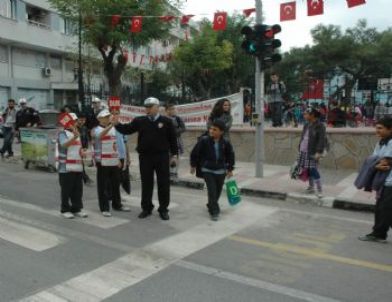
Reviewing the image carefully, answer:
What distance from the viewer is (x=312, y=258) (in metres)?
5.68

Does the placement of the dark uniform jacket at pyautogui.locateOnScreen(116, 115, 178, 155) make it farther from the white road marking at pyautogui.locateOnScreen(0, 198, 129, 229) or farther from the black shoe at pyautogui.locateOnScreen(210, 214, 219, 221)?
the black shoe at pyautogui.locateOnScreen(210, 214, 219, 221)

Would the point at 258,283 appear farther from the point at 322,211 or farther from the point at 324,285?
the point at 322,211

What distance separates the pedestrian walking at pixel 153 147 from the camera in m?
7.44

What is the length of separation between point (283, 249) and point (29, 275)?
286cm

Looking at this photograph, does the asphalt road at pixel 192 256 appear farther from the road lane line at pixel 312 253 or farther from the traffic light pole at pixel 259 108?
the traffic light pole at pixel 259 108

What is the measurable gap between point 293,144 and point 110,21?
11.4 meters

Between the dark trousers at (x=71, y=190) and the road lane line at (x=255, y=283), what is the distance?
2.78 meters

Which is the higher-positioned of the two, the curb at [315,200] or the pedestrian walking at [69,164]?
the pedestrian walking at [69,164]

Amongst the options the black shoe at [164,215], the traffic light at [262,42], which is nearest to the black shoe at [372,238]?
the black shoe at [164,215]

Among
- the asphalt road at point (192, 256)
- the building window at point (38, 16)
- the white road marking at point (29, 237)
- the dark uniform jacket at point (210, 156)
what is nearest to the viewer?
the asphalt road at point (192, 256)

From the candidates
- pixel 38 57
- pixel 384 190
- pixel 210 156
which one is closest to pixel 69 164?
pixel 210 156

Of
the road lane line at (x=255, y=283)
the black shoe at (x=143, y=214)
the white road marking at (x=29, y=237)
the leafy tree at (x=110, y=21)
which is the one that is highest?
the leafy tree at (x=110, y=21)

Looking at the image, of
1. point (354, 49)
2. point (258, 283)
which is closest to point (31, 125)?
point (258, 283)

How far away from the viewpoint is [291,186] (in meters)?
10.1
